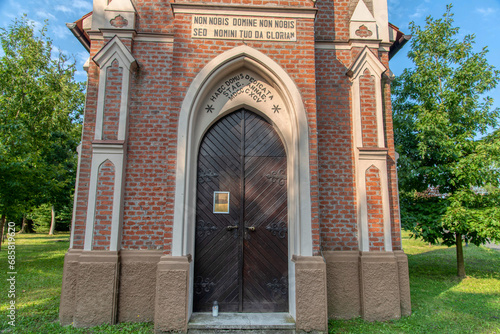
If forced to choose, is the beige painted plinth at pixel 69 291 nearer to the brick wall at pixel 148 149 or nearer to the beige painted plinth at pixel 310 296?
the brick wall at pixel 148 149

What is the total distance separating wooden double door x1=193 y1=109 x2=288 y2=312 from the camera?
4.71m

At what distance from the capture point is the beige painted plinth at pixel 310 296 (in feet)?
13.5

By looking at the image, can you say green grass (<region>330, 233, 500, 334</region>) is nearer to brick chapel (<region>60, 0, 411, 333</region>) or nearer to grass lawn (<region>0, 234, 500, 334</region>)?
grass lawn (<region>0, 234, 500, 334</region>)

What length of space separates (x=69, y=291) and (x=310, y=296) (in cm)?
364

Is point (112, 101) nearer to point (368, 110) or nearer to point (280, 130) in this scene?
point (280, 130)

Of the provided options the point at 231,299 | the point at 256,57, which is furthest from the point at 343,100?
the point at 231,299

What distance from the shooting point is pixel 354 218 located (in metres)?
4.99

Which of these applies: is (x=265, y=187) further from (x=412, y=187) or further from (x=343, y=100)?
(x=412, y=187)

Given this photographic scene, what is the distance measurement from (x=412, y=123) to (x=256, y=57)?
5.57 meters

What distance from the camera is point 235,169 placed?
5016 millimetres

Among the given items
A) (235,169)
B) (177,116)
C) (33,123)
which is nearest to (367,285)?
(235,169)

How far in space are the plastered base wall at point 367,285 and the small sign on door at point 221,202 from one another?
72.8 inches

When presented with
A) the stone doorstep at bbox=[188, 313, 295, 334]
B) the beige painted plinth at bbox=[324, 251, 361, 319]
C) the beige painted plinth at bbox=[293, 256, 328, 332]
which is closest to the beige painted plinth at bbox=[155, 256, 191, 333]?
the stone doorstep at bbox=[188, 313, 295, 334]

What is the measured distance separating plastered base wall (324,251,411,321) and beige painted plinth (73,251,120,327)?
3.37 metres
